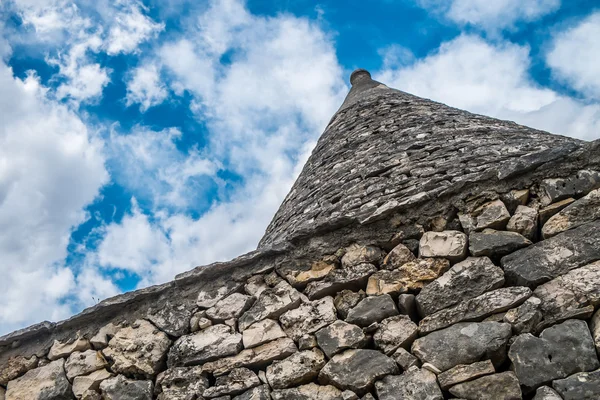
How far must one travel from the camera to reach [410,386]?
2264 mm

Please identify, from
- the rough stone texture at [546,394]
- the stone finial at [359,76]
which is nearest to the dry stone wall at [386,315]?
the rough stone texture at [546,394]

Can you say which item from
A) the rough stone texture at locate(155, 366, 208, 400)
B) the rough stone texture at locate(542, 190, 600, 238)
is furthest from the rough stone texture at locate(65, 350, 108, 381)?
the rough stone texture at locate(542, 190, 600, 238)

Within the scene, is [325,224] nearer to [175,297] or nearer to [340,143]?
[175,297]

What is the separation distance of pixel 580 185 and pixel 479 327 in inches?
39.4

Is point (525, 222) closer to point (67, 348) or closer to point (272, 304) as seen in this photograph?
point (272, 304)

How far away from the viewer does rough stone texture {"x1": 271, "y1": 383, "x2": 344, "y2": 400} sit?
2389 millimetres

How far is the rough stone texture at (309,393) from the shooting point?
2.39 m

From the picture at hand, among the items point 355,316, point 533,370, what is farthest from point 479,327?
point 355,316

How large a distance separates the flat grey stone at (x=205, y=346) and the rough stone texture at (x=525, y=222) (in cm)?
161

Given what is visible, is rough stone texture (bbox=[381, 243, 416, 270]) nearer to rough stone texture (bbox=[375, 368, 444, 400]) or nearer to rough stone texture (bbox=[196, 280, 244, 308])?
rough stone texture (bbox=[375, 368, 444, 400])

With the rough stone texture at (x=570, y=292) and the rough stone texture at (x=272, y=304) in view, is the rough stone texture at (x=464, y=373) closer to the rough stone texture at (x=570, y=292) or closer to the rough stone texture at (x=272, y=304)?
the rough stone texture at (x=570, y=292)

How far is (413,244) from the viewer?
9.34 feet

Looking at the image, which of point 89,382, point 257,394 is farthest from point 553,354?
point 89,382

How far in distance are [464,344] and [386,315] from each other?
0.42 metres
